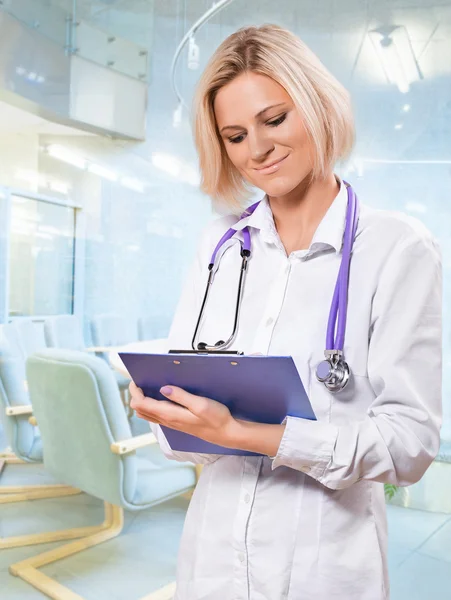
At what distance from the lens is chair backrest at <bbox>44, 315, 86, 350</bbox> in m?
3.23

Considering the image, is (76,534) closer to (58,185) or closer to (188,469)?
(188,469)

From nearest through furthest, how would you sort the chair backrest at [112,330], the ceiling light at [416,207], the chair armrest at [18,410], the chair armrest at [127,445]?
the chair armrest at [127,445] → the ceiling light at [416,207] → the chair armrest at [18,410] → the chair backrest at [112,330]

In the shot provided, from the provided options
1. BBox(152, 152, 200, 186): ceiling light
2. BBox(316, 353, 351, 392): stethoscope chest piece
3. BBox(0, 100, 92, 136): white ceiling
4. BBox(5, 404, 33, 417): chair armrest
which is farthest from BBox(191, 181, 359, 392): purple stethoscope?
BBox(0, 100, 92, 136): white ceiling

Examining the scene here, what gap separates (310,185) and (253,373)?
0.44m

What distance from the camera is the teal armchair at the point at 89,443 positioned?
2295 millimetres

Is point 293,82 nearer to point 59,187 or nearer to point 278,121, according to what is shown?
point 278,121

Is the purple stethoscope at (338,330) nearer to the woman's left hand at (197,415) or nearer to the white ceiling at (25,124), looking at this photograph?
the woman's left hand at (197,415)

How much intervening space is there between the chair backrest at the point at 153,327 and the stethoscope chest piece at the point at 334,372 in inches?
93.4

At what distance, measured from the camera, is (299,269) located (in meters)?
1.03

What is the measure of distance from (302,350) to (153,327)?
2.37 m

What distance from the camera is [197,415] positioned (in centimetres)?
84

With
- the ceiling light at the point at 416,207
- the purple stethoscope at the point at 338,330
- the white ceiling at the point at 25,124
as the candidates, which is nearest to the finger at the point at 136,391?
the purple stethoscope at the point at 338,330

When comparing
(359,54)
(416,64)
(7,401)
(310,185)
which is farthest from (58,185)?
(310,185)

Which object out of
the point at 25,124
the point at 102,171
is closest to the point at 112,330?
the point at 102,171
